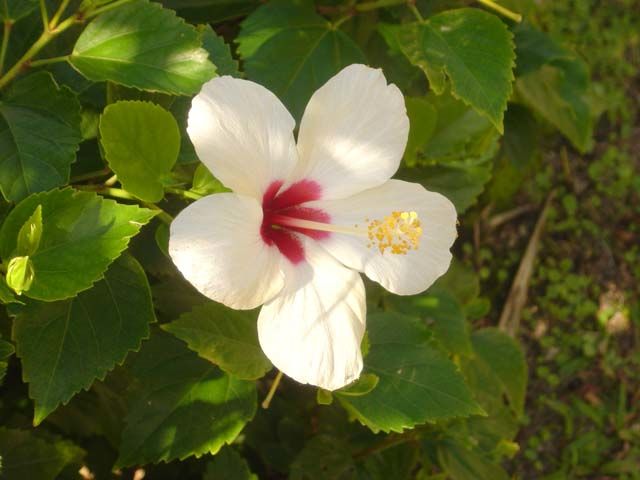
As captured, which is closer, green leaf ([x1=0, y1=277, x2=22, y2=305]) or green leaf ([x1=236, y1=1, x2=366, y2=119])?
green leaf ([x1=0, y1=277, x2=22, y2=305])

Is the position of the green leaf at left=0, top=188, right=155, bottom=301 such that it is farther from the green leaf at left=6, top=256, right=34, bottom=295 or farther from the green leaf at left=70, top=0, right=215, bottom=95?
the green leaf at left=70, top=0, right=215, bottom=95

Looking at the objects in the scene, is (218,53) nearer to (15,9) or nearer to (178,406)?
(15,9)

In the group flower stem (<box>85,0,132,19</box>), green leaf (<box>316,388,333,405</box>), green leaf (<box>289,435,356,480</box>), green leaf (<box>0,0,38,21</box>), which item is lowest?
green leaf (<box>289,435,356,480</box>)

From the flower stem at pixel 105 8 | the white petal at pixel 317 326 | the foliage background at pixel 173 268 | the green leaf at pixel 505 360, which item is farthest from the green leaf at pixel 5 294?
the green leaf at pixel 505 360

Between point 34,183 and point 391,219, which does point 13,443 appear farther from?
point 391,219

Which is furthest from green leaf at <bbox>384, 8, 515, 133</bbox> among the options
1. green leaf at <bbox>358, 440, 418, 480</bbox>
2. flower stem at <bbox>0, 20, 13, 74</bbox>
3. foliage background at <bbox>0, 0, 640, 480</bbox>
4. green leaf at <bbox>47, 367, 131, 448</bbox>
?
green leaf at <bbox>47, 367, 131, 448</bbox>

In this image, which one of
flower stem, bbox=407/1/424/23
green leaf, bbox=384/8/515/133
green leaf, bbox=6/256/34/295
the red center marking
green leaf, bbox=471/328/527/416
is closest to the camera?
green leaf, bbox=6/256/34/295

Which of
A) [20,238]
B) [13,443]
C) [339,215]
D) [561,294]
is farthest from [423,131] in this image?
[561,294]

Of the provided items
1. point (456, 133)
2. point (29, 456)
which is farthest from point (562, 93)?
point (29, 456)
